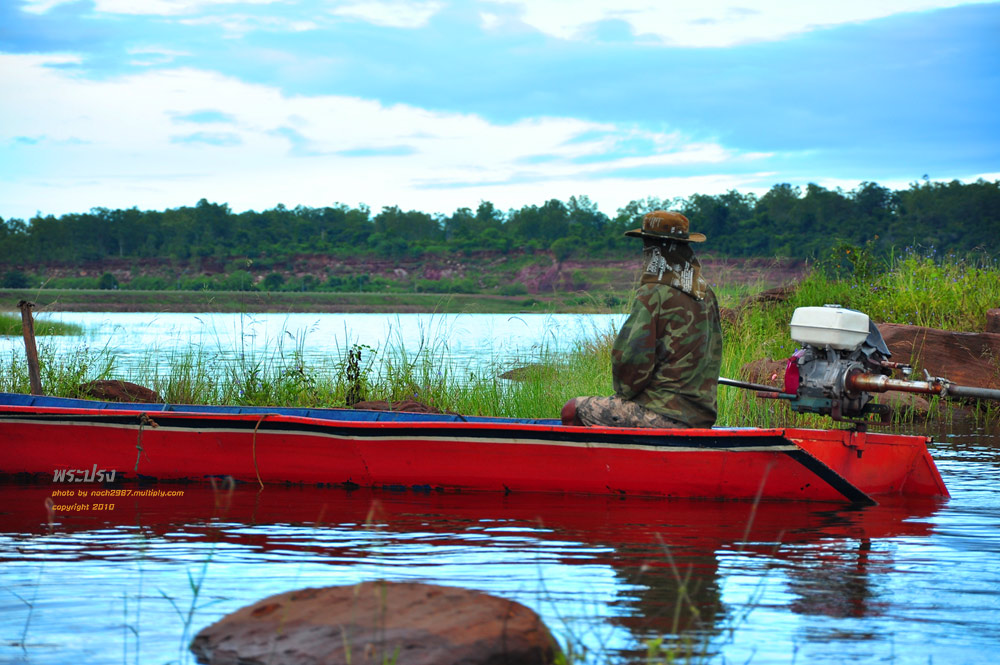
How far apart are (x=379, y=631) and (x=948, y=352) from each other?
31.0 ft

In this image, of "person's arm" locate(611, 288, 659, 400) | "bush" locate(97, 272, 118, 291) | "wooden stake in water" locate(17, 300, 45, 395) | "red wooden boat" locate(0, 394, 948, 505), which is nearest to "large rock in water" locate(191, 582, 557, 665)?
"person's arm" locate(611, 288, 659, 400)

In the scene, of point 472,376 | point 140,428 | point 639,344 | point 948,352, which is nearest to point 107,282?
point 472,376

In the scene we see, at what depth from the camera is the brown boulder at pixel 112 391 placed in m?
9.70

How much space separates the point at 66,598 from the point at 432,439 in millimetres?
2634

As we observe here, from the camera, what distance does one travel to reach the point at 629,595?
13.9ft

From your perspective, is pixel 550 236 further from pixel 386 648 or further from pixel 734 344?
pixel 386 648

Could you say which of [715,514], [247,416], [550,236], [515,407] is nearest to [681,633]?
[715,514]

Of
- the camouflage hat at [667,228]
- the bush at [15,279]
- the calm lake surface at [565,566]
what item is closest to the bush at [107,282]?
the bush at [15,279]

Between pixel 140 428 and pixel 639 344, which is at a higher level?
pixel 639 344

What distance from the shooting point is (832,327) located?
5.79 m

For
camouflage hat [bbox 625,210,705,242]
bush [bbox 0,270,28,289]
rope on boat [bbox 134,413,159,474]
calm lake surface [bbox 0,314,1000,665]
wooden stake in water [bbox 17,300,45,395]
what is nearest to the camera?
calm lake surface [bbox 0,314,1000,665]

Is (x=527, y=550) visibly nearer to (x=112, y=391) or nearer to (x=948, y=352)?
(x=112, y=391)

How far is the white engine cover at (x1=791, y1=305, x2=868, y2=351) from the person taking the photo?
5.77 meters

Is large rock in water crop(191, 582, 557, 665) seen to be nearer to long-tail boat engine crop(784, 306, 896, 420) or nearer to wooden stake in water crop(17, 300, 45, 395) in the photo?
long-tail boat engine crop(784, 306, 896, 420)
